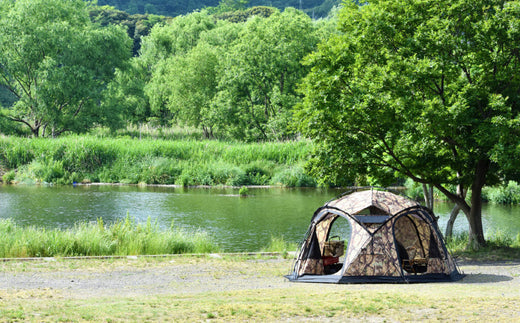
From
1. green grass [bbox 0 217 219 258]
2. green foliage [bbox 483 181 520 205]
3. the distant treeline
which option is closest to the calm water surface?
green foliage [bbox 483 181 520 205]

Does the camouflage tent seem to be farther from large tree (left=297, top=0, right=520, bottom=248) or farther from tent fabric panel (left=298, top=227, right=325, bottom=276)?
large tree (left=297, top=0, right=520, bottom=248)

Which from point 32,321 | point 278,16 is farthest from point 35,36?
point 32,321

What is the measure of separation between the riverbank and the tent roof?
6.72 feet

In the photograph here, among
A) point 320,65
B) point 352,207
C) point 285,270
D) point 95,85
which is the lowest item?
point 285,270

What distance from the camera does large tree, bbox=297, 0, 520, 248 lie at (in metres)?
16.1

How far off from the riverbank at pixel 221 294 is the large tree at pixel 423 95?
3.12 m

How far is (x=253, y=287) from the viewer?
44.5 ft

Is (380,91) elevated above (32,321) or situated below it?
above

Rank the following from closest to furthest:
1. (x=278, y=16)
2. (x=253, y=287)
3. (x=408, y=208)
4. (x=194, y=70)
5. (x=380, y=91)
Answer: (x=253, y=287), (x=408, y=208), (x=380, y=91), (x=278, y=16), (x=194, y=70)

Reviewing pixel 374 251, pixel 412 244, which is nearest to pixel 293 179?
pixel 412 244

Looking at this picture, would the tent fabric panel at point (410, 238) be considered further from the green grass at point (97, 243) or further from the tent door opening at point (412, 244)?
the green grass at point (97, 243)

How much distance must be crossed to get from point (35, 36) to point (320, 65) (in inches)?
1520

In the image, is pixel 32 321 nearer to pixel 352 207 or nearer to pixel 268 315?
pixel 268 315

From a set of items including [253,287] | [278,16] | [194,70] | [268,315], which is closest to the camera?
[268,315]
